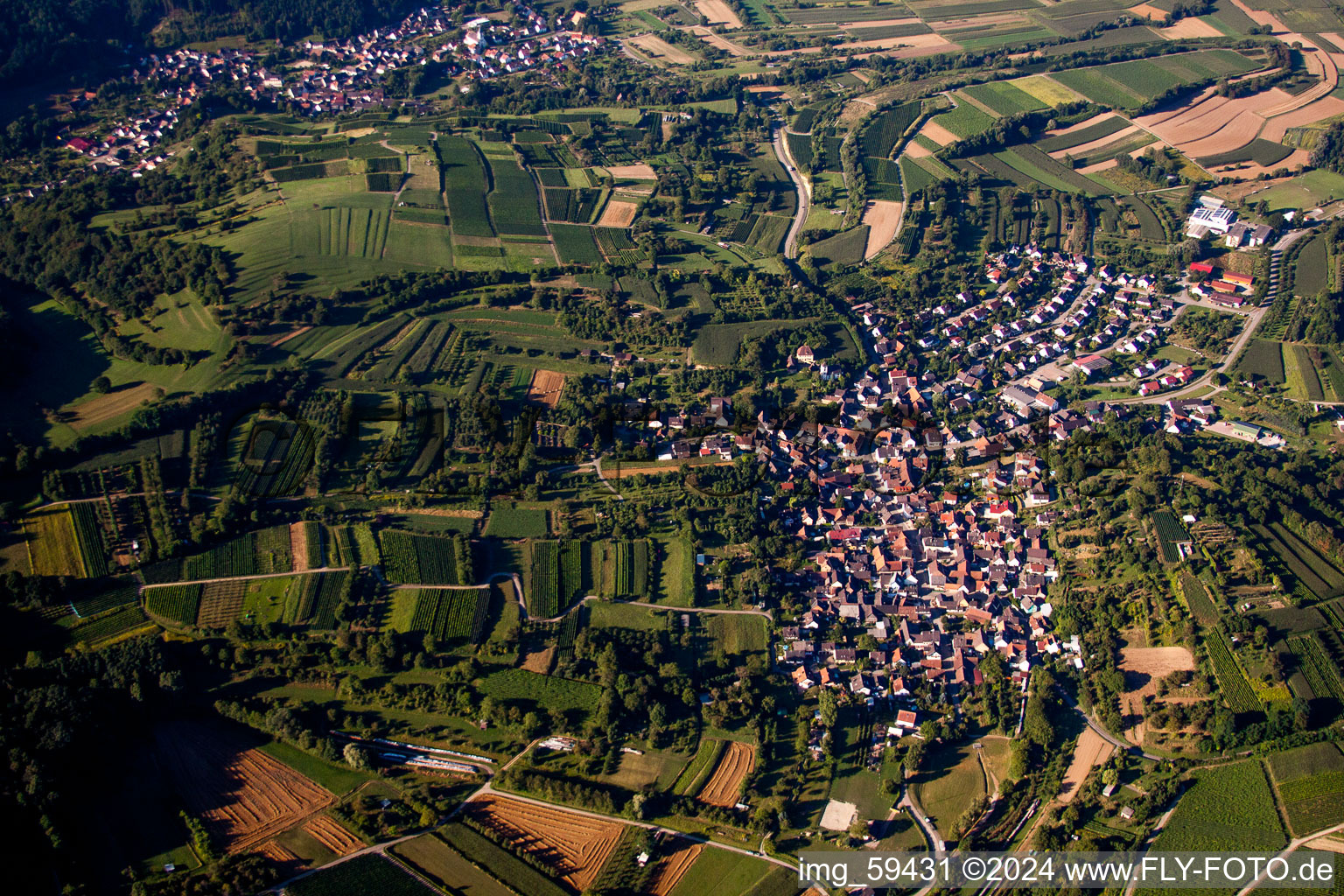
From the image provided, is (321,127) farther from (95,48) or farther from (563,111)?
(95,48)

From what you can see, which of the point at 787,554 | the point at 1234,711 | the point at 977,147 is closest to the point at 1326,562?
the point at 1234,711

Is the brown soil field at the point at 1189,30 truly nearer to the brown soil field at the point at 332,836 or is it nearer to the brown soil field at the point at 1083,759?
the brown soil field at the point at 1083,759

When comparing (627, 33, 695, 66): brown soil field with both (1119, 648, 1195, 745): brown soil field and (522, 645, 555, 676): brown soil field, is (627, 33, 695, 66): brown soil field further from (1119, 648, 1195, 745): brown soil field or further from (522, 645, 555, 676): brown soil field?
(1119, 648, 1195, 745): brown soil field

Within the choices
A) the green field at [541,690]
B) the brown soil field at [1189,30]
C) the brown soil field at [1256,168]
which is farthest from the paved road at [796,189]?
the brown soil field at [1189,30]

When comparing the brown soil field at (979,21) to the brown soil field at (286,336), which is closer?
the brown soil field at (286,336)

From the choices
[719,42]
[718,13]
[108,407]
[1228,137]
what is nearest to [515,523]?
[108,407]

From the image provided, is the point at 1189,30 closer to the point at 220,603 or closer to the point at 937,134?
the point at 937,134
